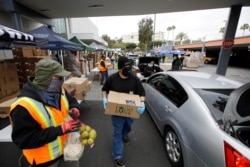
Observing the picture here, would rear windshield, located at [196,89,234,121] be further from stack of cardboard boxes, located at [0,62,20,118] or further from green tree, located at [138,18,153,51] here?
green tree, located at [138,18,153,51]

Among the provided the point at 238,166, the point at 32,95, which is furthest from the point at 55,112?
the point at 238,166

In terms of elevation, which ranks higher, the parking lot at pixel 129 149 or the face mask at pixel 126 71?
the face mask at pixel 126 71

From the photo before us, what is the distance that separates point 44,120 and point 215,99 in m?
2.37

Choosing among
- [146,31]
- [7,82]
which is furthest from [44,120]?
[146,31]

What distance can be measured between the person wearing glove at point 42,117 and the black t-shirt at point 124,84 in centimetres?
113

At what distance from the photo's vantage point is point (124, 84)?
8.61 feet

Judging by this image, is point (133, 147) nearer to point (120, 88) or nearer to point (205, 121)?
point (120, 88)

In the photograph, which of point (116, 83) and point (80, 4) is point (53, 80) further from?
point (80, 4)

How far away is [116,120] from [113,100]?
0.42 m

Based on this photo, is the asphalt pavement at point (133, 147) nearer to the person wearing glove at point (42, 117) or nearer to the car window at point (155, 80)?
the car window at point (155, 80)

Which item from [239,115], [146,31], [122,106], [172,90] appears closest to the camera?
[239,115]

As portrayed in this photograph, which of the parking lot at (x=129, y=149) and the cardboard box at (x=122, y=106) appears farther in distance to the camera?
the parking lot at (x=129, y=149)

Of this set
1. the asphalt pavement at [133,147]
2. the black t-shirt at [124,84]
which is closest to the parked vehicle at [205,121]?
the asphalt pavement at [133,147]

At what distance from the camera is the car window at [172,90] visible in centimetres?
265
